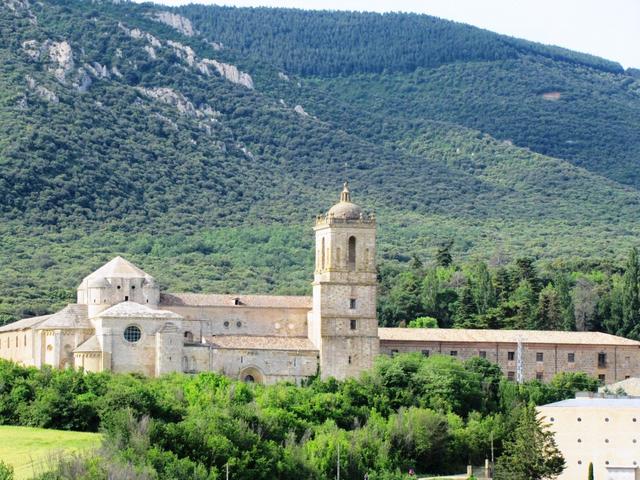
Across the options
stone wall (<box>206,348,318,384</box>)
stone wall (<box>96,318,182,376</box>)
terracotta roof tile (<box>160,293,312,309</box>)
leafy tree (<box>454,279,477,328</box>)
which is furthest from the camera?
leafy tree (<box>454,279,477,328</box>)

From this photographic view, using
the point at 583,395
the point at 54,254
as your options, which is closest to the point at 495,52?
the point at 54,254

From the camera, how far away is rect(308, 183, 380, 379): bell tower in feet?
268

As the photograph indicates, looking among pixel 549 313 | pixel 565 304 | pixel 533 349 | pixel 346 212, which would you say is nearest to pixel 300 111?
pixel 565 304

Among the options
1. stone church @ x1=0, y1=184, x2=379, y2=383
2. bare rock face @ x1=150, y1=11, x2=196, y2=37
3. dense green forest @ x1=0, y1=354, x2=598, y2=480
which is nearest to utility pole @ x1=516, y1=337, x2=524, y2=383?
dense green forest @ x1=0, y1=354, x2=598, y2=480

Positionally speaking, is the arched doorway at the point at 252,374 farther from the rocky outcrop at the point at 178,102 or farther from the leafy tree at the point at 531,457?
the rocky outcrop at the point at 178,102

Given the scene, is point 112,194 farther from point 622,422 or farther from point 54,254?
point 622,422

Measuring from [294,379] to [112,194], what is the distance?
49.5 metres

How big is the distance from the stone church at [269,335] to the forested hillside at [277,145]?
15815 mm

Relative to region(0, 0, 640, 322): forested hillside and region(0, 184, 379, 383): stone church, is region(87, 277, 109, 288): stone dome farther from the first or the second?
region(0, 0, 640, 322): forested hillside

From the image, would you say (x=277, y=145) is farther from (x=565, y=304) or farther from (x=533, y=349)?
(x=533, y=349)

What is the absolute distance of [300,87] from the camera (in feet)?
568

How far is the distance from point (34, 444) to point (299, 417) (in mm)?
12759

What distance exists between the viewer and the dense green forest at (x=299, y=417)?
6625 cm

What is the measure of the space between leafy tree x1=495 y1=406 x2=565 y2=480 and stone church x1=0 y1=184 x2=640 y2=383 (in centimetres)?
956
